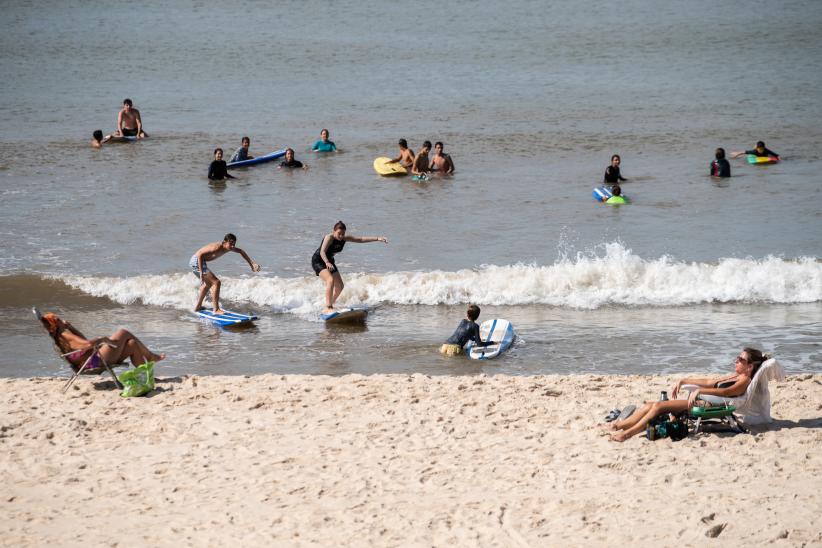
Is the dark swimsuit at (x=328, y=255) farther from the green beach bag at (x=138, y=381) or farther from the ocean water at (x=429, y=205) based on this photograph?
the green beach bag at (x=138, y=381)

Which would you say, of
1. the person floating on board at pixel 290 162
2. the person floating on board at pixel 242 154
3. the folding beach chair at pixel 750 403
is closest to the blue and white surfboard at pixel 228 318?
the folding beach chair at pixel 750 403

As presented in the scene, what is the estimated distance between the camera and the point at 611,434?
8.61 meters

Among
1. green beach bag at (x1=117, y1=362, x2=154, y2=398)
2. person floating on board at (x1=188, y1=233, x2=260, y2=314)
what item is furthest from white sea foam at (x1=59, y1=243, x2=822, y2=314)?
green beach bag at (x1=117, y1=362, x2=154, y2=398)

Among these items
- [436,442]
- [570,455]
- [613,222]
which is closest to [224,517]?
[436,442]

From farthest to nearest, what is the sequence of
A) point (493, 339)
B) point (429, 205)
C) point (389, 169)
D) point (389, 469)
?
point (389, 169) < point (429, 205) < point (493, 339) < point (389, 469)

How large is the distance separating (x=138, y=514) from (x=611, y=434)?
13.9 ft

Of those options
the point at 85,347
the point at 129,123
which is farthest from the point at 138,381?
the point at 129,123

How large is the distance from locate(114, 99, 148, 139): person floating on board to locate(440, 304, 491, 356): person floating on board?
1755 cm

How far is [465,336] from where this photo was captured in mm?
12031

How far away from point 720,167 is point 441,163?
6.70m

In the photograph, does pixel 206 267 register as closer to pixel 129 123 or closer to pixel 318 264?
pixel 318 264

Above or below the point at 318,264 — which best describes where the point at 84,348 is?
below

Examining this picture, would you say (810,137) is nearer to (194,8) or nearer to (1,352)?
(1,352)

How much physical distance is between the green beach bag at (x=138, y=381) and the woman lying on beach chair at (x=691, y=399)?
4815 millimetres
